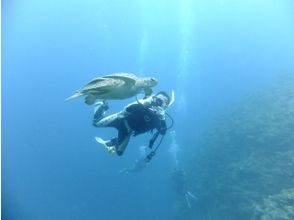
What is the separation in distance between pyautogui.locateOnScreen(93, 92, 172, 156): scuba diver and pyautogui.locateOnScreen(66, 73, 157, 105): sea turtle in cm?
159

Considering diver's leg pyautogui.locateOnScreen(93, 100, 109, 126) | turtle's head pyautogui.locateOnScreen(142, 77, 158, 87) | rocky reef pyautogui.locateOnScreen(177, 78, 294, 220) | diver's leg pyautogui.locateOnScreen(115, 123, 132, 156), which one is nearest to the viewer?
turtle's head pyautogui.locateOnScreen(142, 77, 158, 87)

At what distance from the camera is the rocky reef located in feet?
44.4

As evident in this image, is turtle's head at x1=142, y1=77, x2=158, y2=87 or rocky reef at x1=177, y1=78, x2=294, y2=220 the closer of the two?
turtle's head at x1=142, y1=77, x2=158, y2=87

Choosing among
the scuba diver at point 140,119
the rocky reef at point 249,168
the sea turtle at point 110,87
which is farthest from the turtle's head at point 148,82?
the rocky reef at point 249,168

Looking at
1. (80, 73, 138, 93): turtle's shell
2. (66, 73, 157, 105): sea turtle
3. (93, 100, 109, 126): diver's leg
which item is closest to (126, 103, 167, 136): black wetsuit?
(93, 100, 109, 126): diver's leg

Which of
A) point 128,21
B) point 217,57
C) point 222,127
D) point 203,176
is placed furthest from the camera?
point 128,21

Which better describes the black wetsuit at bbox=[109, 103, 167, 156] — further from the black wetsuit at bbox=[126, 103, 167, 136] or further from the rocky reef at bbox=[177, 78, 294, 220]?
the rocky reef at bbox=[177, 78, 294, 220]

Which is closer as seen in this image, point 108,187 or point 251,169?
point 251,169

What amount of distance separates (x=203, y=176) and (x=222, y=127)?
160 inches

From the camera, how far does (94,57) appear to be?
447 feet

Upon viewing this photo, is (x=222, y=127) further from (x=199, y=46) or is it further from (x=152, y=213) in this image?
(x=199, y=46)

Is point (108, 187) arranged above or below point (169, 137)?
below

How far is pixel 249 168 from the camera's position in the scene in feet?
50.4

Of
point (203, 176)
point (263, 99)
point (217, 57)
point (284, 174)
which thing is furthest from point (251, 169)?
point (217, 57)
